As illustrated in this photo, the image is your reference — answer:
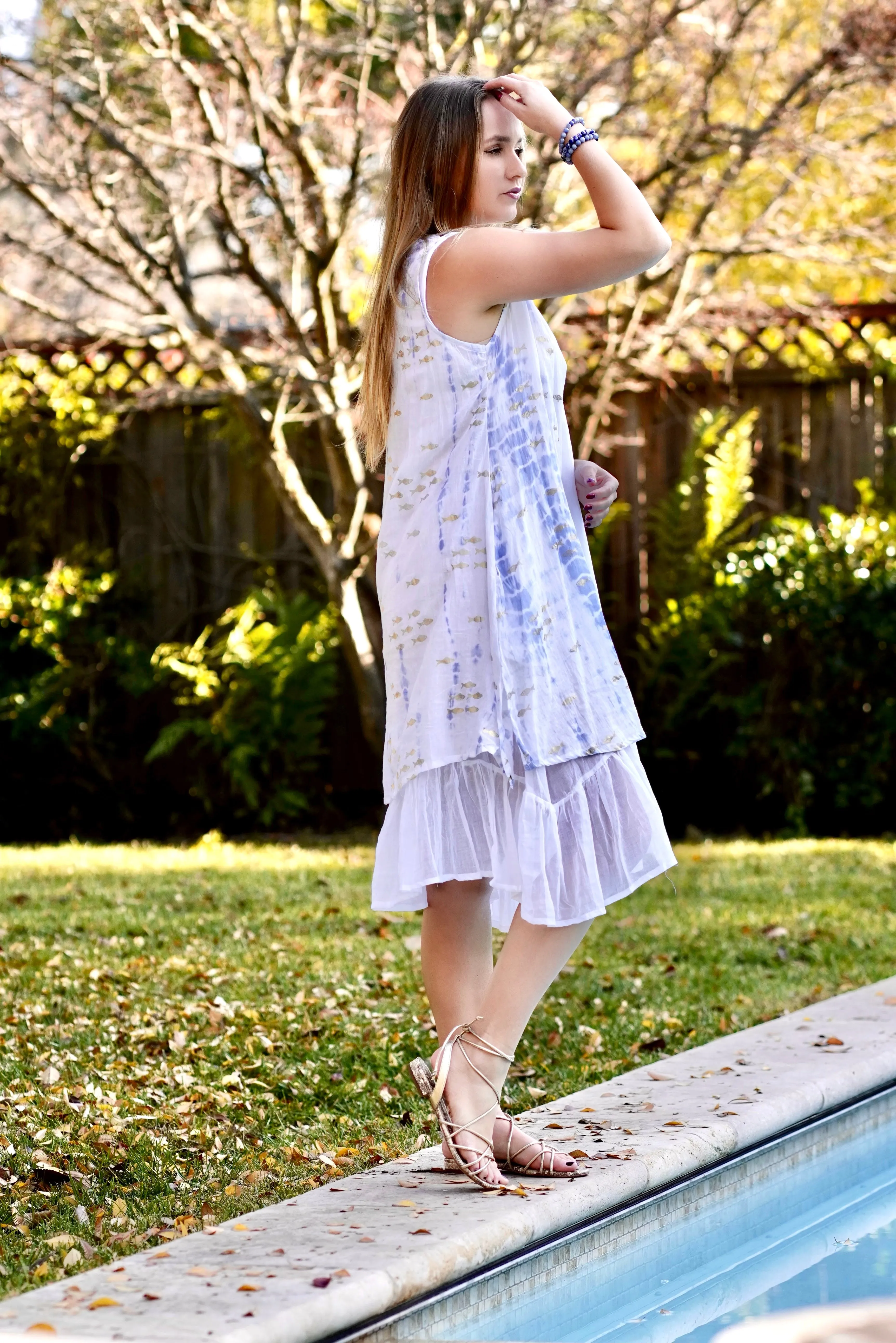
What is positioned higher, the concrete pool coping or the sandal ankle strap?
the sandal ankle strap

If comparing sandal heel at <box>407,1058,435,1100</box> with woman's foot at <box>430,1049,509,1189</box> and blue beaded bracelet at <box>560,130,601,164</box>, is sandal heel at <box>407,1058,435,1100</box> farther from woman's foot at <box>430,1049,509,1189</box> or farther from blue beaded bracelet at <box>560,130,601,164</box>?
blue beaded bracelet at <box>560,130,601,164</box>

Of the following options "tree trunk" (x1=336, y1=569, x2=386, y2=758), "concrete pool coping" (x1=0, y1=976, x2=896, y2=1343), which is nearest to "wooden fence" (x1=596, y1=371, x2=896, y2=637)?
"tree trunk" (x1=336, y1=569, x2=386, y2=758)

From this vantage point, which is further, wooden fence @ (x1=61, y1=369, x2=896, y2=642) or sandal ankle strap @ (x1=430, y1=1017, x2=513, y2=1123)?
wooden fence @ (x1=61, y1=369, x2=896, y2=642)

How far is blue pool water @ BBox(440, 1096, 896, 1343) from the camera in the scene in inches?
86.5

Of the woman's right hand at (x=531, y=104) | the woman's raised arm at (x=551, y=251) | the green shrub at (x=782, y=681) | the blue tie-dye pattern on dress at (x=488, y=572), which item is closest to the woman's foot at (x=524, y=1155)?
the blue tie-dye pattern on dress at (x=488, y=572)

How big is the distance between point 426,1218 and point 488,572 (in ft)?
3.14

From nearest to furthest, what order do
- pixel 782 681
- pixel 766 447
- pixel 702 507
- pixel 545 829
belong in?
pixel 545 829
pixel 782 681
pixel 702 507
pixel 766 447

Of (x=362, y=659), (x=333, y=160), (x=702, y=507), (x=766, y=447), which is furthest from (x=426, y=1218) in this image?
(x=333, y=160)

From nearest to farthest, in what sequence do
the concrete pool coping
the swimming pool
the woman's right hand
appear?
the concrete pool coping → the swimming pool → the woman's right hand

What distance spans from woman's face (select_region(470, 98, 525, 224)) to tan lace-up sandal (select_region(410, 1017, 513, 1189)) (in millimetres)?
1296

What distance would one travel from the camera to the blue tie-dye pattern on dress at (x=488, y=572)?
243cm

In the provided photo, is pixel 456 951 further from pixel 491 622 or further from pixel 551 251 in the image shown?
pixel 551 251

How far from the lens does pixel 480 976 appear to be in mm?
2549

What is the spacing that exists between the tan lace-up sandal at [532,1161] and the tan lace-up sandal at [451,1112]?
0.12 ft
